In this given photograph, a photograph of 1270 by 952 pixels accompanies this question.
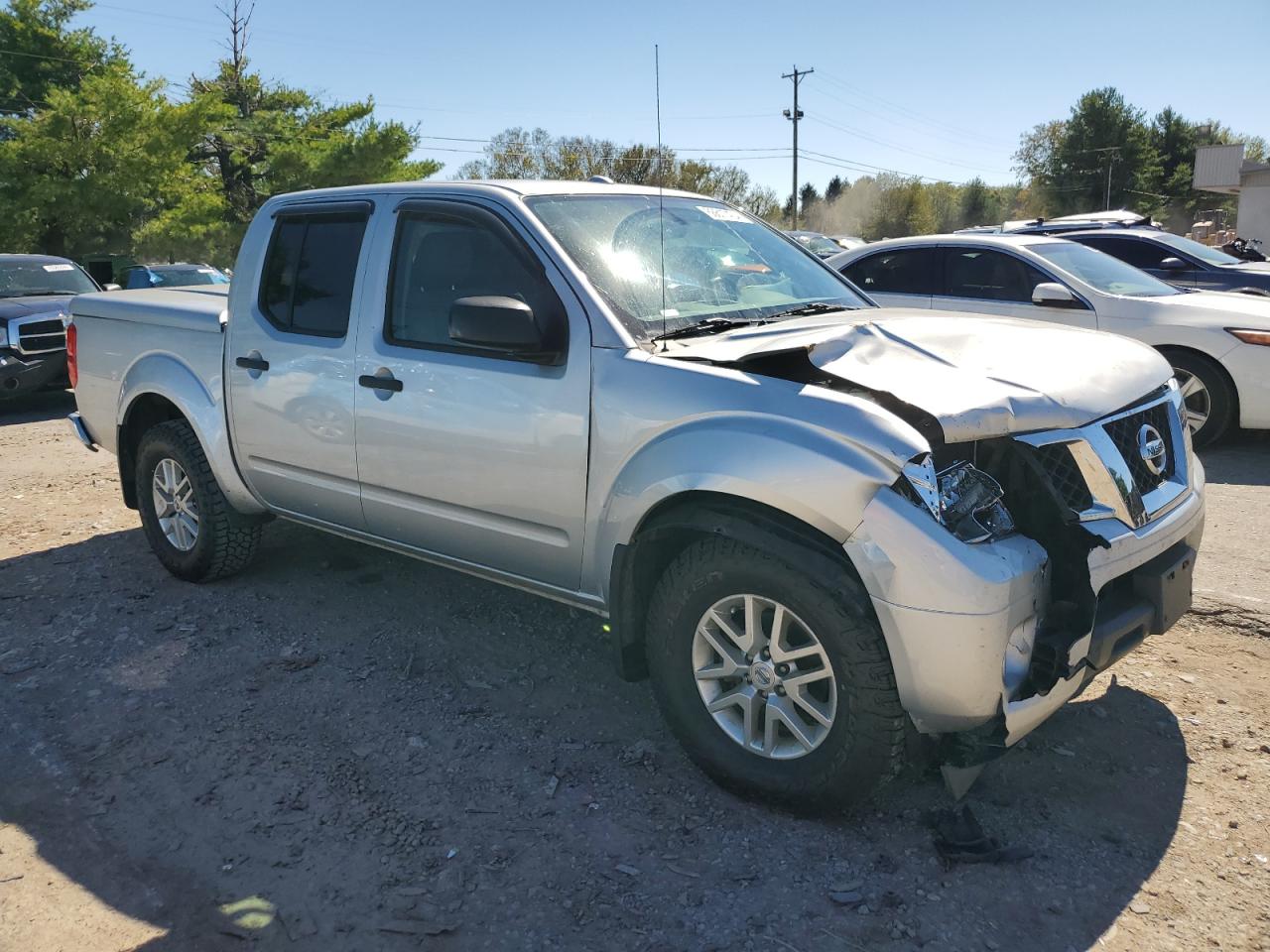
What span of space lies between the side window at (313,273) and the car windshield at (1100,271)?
593cm

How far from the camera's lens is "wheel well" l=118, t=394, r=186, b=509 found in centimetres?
527

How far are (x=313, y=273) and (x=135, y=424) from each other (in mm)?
1776

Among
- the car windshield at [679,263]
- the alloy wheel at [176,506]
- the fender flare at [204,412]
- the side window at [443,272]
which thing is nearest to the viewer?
the car windshield at [679,263]

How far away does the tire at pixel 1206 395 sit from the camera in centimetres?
731

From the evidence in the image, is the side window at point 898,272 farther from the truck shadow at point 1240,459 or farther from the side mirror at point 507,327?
the side mirror at point 507,327

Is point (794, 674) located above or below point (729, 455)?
below

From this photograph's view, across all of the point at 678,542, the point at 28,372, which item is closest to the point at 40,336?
the point at 28,372

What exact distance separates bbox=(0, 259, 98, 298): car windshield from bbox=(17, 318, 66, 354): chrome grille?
1249mm

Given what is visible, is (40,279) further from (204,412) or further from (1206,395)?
(1206,395)

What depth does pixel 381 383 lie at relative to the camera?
3928mm

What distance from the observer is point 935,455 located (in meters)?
2.85

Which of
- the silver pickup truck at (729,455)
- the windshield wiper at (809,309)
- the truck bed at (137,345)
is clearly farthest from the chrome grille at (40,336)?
the windshield wiper at (809,309)

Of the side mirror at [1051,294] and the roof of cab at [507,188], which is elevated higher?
the roof of cab at [507,188]

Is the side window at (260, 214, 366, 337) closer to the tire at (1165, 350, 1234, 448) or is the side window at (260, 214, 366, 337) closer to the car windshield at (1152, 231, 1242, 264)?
the tire at (1165, 350, 1234, 448)
